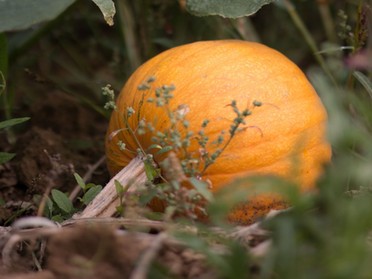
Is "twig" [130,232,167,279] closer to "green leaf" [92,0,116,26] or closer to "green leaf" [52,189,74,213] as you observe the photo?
"green leaf" [52,189,74,213]

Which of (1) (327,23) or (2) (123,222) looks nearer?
(2) (123,222)

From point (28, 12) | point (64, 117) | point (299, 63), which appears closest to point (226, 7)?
point (28, 12)

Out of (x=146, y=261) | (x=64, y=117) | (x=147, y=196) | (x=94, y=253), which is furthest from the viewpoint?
(x=64, y=117)

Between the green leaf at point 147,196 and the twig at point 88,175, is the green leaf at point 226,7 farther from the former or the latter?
the green leaf at point 147,196

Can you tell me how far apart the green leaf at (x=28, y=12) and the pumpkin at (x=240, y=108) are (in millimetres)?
270

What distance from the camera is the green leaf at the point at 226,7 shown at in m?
2.04

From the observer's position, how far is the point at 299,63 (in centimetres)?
336

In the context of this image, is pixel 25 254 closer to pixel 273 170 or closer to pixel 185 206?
pixel 185 206

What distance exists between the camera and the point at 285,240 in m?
1.12

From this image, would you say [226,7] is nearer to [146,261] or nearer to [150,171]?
[150,171]

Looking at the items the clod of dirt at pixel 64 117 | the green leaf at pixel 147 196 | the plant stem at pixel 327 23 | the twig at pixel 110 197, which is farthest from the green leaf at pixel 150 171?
the plant stem at pixel 327 23

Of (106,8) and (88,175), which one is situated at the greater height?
(106,8)

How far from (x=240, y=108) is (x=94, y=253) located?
68cm

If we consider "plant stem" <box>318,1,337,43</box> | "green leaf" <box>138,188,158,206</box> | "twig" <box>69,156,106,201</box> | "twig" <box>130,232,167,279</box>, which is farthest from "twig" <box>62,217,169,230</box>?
"plant stem" <box>318,1,337,43</box>
